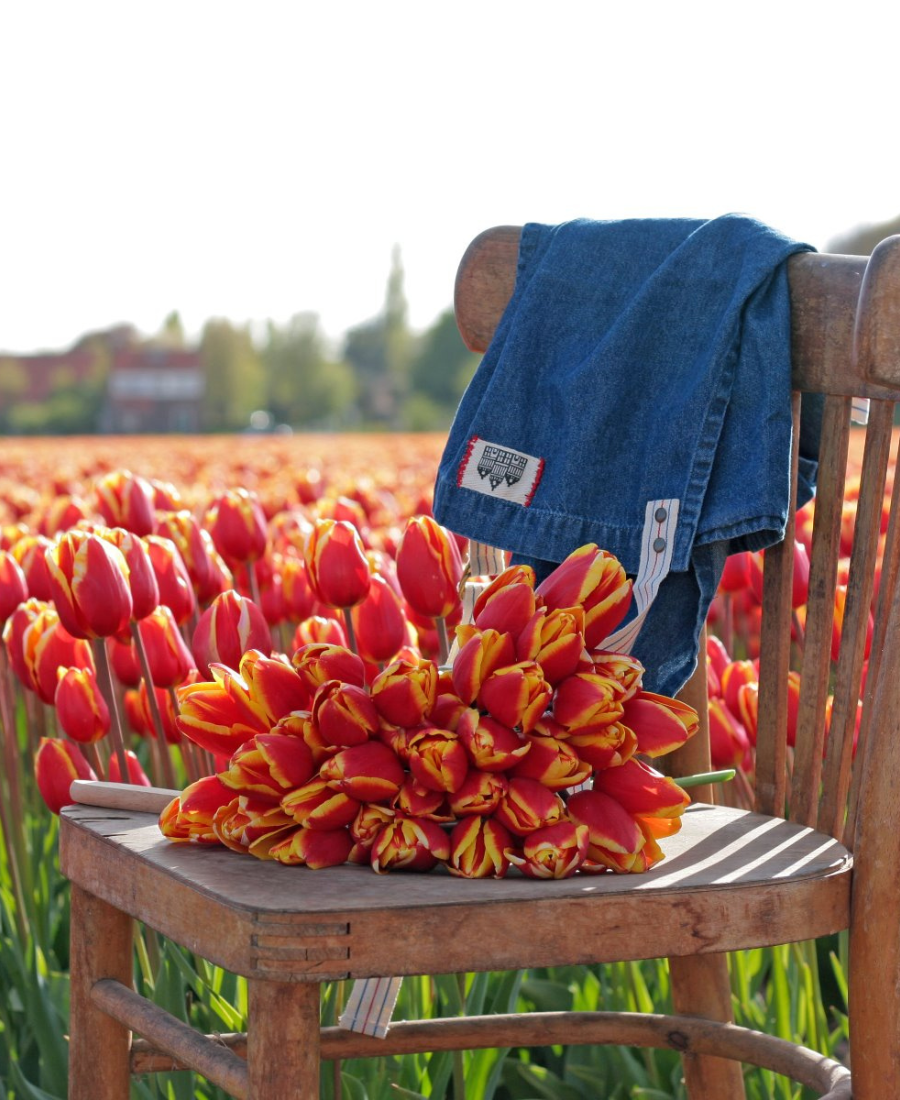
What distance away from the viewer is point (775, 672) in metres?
1.50

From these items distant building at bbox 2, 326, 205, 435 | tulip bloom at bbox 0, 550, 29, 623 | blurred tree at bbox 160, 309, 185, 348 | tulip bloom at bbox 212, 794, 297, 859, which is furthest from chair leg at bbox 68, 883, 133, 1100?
blurred tree at bbox 160, 309, 185, 348

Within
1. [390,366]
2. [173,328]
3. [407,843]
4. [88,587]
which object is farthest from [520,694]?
[173,328]

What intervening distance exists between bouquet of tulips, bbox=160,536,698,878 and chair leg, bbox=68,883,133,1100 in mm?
249

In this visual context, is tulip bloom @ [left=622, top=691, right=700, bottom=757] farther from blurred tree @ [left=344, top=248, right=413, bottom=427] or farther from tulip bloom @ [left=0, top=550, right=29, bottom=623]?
blurred tree @ [left=344, top=248, right=413, bottom=427]

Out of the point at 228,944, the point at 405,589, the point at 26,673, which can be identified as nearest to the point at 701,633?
the point at 405,589

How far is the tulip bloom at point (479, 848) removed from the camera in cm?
117

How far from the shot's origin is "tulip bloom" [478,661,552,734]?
1.13 meters

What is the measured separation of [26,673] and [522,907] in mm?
1214

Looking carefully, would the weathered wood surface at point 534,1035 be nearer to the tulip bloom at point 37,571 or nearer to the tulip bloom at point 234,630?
the tulip bloom at point 234,630

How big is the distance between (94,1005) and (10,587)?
106 cm

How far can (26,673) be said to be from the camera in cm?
213

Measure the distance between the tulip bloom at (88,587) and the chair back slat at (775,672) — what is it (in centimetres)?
76

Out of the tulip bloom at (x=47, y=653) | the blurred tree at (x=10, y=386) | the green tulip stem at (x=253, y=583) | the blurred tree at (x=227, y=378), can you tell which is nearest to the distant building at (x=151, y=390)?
the blurred tree at (x=10, y=386)

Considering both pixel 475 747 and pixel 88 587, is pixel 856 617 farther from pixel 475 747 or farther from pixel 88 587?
pixel 88 587
